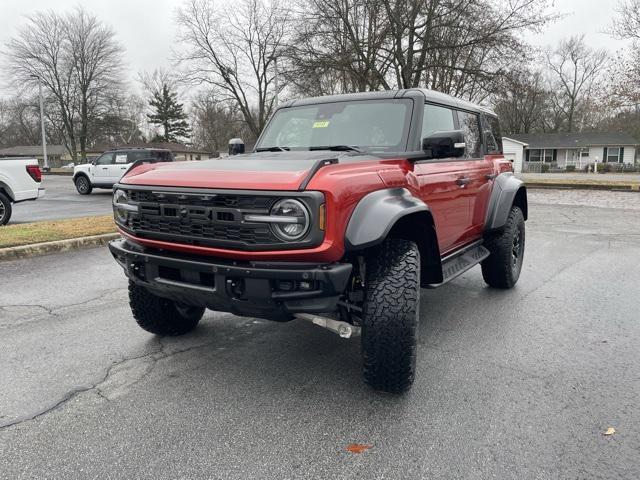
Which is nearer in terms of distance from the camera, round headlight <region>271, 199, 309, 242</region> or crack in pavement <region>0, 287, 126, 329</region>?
round headlight <region>271, 199, 309, 242</region>

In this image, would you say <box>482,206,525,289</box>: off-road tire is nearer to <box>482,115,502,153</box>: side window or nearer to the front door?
the front door

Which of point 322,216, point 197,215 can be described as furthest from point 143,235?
point 322,216

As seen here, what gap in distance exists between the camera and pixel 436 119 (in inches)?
159

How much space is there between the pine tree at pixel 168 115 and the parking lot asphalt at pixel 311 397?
73179 mm

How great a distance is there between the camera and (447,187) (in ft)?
12.7

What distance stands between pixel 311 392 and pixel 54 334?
7.61ft

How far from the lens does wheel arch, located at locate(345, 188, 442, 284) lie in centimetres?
263

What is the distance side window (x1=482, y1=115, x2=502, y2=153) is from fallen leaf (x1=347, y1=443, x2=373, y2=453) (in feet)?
12.4

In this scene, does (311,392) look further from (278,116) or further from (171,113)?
(171,113)

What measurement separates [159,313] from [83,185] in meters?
17.8

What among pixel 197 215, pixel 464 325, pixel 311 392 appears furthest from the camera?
pixel 464 325

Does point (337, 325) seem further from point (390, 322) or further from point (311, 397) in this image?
point (311, 397)

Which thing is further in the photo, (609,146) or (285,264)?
(609,146)

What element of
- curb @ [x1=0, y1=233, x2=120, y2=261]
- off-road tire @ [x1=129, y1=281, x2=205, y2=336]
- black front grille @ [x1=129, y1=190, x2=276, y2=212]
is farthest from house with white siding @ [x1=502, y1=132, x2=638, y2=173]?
black front grille @ [x1=129, y1=190, x2=276, y2=212]
